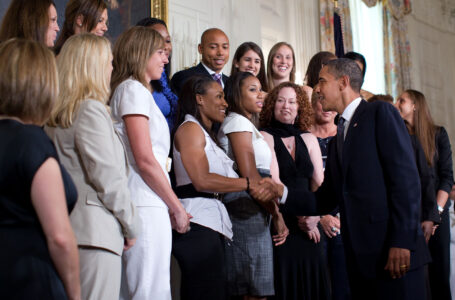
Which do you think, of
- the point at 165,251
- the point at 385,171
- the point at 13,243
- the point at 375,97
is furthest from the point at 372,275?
the point at 375,97

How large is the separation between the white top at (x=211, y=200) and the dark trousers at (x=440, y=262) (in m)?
2.37

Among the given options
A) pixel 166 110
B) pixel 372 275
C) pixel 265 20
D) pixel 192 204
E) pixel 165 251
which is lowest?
pixel 372 275

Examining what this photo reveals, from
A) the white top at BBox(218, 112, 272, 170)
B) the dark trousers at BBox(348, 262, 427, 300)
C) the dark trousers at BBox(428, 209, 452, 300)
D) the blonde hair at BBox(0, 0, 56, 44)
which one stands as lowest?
the dark trousers at BBox(428, 209, 452, 300)

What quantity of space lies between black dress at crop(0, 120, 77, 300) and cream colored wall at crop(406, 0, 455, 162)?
33.2 ft

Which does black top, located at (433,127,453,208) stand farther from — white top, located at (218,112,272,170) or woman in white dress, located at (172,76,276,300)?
woman in white dress, located at (172,76,276,300)

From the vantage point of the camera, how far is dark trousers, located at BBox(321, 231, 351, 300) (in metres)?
3.91

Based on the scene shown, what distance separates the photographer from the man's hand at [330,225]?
3898 millimetres

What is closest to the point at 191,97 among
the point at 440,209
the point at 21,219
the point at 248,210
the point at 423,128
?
the point at 248,210

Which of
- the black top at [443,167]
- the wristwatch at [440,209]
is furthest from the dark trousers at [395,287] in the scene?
the black top at [443,167]

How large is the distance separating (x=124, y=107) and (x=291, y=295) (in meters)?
1.70

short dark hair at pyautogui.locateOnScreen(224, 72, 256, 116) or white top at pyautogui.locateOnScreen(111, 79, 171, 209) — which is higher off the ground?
short dark hair at pyautogui.locateOnScreen(224, 72, 256, 116)

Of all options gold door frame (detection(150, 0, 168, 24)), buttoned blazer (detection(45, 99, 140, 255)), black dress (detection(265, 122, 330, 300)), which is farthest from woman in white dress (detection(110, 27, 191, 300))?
gold door frame (detection(150, 0, 168, 24))

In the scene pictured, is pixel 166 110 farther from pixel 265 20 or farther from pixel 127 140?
pixel 265 20

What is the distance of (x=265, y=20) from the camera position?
25.1ft
